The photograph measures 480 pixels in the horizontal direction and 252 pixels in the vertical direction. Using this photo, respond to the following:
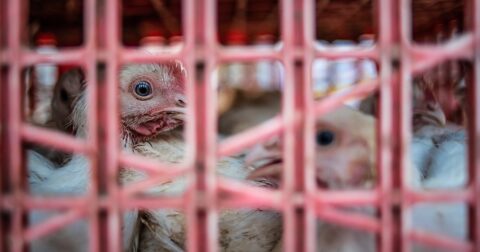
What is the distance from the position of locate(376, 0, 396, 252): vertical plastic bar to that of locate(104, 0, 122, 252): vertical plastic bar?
579mm

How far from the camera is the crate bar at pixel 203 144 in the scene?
52.4 inches

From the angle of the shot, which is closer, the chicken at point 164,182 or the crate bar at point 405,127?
the crate bar at point 405,127

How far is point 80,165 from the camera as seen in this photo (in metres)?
2.53

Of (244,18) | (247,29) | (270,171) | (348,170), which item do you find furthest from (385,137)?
(247,29)

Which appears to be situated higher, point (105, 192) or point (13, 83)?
point (13, 83)

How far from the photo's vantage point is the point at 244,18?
149 inches

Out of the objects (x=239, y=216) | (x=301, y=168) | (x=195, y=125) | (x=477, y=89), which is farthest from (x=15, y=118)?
(x=239, y=216)

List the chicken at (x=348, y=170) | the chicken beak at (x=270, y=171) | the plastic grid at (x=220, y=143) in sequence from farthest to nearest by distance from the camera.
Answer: the chicken beak at (x=270, y=171) → the chicken at (x=348, y=170) → the plastic grid at (x=220, y=143)

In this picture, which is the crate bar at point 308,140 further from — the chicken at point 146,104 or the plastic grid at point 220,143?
the chicken at point 146,104

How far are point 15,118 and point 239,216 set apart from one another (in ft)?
4.99

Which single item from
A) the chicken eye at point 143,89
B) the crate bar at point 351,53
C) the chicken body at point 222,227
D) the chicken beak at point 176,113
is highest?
the crate bar at point 351,53

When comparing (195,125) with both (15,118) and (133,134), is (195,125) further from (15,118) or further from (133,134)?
(133,134)

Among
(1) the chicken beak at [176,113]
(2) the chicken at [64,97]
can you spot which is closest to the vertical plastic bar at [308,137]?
(1) the chicken beak at [176,113]

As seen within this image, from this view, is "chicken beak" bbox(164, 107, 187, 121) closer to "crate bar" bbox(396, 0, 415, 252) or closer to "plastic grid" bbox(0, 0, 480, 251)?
"plastic grid" bbox(0, 0, 480, 251)
